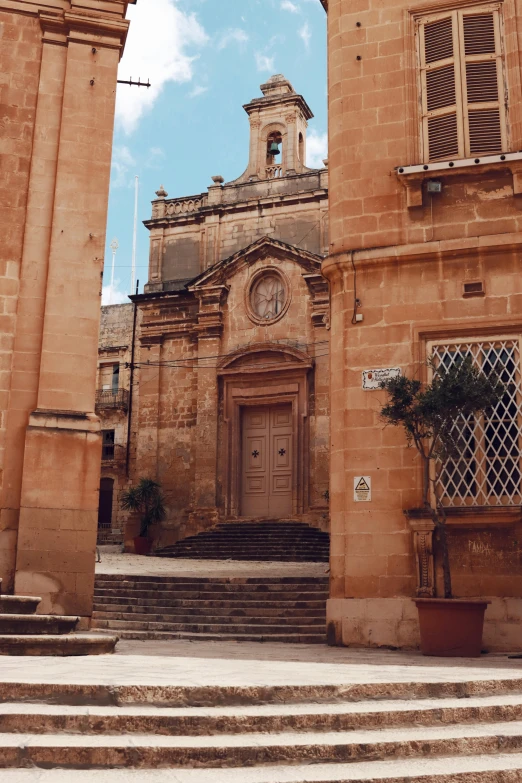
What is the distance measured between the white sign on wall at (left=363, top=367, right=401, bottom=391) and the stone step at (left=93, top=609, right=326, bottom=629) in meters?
3.25

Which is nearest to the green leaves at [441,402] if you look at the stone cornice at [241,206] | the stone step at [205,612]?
the stone step at [205,612]

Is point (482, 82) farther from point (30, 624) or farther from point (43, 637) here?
point (43, 637)

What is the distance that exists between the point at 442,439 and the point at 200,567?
31.0 feet

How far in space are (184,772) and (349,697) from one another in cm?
137

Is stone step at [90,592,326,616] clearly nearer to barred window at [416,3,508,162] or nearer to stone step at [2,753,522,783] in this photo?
barred window at [416,3,508,162]

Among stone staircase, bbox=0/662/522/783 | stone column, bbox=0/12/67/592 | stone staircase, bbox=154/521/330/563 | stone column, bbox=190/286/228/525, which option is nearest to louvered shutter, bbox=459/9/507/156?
stone column, bbox=0/12/67/592

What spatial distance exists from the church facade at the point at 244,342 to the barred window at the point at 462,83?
12348 mm

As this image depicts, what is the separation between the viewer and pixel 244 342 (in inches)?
952

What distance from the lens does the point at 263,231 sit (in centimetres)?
2520

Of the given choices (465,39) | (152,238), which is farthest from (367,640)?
(152,238)

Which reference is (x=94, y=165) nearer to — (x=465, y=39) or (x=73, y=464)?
(x=73, y=464)

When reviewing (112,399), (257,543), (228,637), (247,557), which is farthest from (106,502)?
(228,637)

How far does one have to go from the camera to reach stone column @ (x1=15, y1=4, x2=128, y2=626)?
9.59 m

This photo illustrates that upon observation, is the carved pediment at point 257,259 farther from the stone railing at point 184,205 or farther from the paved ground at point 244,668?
the paved ground at point 244,668
